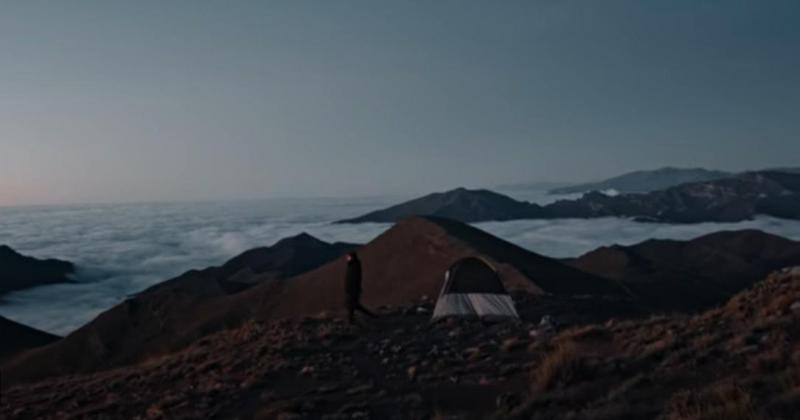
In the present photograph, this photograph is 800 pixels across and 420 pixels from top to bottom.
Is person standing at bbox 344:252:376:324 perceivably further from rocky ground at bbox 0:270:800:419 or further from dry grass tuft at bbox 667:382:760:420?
dry grass tuft at bbox 667:382:760:420

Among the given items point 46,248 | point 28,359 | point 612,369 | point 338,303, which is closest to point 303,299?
point 338,303

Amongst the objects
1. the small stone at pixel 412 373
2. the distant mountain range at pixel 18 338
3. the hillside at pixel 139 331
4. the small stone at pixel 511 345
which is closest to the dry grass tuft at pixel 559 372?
the small stone at pixel 412 373

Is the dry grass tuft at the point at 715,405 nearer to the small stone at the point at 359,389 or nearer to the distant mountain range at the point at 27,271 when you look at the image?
the small stone at the point at 359,389

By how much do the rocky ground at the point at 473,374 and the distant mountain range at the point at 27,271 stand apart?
128234 millimetres

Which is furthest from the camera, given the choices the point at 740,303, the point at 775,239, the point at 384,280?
the point at 775,239

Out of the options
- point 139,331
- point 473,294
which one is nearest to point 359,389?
point 473,294

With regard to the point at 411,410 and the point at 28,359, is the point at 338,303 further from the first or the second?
the point at 411,410

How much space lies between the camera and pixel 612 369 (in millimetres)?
8906

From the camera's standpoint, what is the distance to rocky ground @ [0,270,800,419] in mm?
7387

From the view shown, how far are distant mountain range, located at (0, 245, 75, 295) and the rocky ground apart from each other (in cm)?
12823

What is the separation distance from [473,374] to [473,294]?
713 cm

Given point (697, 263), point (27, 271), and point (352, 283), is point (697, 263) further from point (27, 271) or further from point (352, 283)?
point (27, 271)

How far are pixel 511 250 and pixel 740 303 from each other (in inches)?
1207

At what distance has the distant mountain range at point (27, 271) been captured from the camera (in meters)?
129
